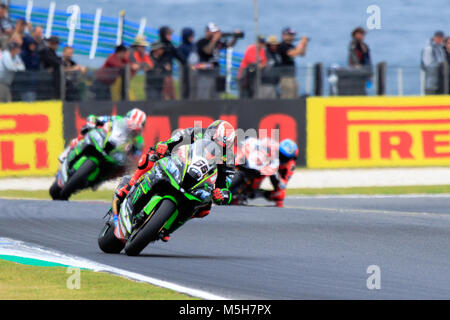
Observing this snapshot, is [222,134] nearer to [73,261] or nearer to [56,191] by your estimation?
[73,261]

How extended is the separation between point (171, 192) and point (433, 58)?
1187 cm

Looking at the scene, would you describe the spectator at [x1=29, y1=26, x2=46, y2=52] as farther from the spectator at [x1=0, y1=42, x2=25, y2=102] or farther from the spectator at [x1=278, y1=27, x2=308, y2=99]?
the spectator at [x1=278, y1=27, x2=308, y2=99]

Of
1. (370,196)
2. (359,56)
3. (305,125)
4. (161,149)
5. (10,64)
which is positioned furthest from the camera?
(305,125)

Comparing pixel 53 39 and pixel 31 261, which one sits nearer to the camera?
pixel 31 261

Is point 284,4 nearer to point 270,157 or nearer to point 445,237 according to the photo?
point 270,157

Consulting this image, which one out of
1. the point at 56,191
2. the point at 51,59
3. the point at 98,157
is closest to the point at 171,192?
the point at 98,157

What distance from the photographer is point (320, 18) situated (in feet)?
95.3

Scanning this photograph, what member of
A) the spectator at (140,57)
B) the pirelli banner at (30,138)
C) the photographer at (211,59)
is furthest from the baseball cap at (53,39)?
the photographer at (211,59)

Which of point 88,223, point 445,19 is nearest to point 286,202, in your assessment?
point 88,223

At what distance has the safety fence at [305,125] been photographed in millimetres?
18219

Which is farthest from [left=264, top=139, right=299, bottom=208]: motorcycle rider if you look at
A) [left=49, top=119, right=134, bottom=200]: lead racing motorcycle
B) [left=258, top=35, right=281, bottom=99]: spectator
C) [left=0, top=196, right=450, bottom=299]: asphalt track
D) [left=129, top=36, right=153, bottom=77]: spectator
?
[left=129, top=36, right=153, bottom=77]: spectator

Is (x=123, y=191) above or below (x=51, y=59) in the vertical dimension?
below

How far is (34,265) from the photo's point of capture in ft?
27.8

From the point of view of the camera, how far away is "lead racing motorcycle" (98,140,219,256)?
323 inches
